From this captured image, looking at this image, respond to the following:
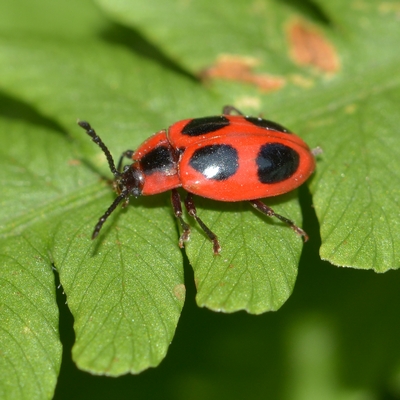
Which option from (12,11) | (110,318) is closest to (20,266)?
(110,318)

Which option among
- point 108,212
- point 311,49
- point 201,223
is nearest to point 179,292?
point 201,223

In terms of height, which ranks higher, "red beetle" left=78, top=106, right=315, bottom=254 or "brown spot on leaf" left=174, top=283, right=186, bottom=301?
"red beetle" left=78, top=106, right=315, bottom=254

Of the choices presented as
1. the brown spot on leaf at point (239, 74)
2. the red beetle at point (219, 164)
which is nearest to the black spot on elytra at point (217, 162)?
the red beetle at point (219, 164)

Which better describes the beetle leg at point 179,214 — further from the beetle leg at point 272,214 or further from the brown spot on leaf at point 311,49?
the brown spot on leaf at point 311,49

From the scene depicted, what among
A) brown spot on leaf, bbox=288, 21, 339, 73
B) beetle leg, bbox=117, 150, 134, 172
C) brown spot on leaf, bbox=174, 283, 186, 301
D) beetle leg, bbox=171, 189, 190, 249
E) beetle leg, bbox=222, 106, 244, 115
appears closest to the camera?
brown spot on leaf, bbox=174, 283, 186, 301

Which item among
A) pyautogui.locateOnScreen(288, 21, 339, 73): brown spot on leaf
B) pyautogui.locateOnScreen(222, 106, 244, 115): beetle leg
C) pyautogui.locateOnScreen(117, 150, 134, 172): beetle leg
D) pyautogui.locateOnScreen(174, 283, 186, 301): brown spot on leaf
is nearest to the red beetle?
pyautogui.locateOnScreen(117, 150, 134, 172): beetle leg

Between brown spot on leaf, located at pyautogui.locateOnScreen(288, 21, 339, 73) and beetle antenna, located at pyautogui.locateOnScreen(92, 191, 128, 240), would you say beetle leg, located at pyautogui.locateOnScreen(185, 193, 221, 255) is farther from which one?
brown spot on leaf, located at pyautogui.locateOnScreen(288, 21, 339, 73)
